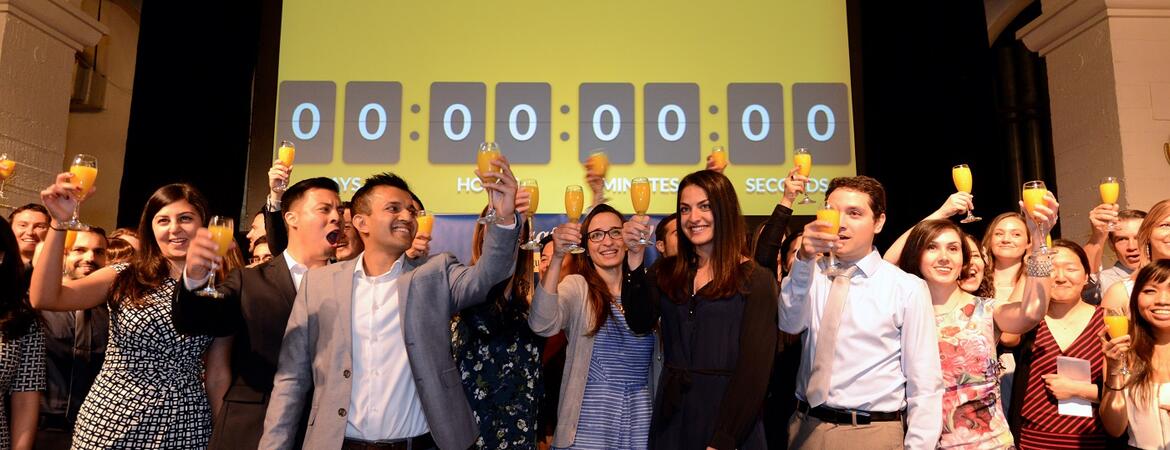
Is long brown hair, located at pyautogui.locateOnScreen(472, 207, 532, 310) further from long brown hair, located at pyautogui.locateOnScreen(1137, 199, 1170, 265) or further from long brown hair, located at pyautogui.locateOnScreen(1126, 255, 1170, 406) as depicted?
long brown hair, located at pyautogui.locateOnScreen(1137, 199, 1170, 265)

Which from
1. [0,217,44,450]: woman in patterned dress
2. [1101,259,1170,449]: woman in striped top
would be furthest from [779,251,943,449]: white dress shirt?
[0,217,44,450]: woman in patterned dress

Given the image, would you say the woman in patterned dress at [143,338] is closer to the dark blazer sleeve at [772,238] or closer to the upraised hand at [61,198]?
the upraised hand at [61,198]

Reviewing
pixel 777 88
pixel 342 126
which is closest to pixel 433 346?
pixel 342 126

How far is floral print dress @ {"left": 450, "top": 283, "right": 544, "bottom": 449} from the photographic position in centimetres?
325

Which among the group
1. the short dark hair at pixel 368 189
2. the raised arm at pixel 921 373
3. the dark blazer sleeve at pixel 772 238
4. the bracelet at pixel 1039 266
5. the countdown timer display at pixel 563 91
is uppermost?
the countdown timer display at pixel 563 91

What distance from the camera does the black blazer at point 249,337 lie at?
262 centimetres

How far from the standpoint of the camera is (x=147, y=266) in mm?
2859

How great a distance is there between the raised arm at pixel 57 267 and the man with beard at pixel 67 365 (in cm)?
69

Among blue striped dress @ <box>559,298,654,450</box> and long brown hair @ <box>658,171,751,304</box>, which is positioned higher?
long brown hair @ <box>658,171,751,304</box>

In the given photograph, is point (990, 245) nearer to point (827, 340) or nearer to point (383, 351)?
point (827, 340)

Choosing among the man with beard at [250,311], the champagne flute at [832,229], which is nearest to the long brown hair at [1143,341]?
the champagne flute at [832,229]

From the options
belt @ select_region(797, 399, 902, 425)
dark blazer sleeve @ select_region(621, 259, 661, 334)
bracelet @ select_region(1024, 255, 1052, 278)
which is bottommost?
belt @ select_region(797, 399, 902, 425)

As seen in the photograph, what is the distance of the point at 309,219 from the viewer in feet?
10.2

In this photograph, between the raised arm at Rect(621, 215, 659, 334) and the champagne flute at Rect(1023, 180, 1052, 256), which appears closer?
the champagne flute at Rect(1023, 180, 1052, 256)
